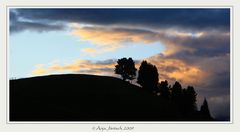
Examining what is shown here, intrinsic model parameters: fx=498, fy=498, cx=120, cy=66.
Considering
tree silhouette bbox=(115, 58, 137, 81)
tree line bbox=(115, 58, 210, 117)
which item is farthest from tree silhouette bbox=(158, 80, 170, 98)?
tree silhouette bbox=(115, 58, 137, 81)

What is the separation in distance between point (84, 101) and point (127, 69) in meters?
11.9

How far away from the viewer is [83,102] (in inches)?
2712

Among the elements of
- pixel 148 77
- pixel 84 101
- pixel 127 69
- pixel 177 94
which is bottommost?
pixel 84 101

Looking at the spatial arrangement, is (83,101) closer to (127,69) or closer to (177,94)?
(127,69)

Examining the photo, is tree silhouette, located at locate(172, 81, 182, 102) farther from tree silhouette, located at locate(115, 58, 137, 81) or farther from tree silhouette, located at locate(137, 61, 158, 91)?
tree silhouette, located at locate(115, 58, 137, 81)

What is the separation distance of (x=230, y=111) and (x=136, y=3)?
34.6 ft

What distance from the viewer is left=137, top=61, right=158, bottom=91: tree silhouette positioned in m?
80.1

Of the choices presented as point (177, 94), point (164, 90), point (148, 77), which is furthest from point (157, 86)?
point (177, 94)

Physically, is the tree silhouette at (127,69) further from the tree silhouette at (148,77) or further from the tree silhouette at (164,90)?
the tree silhouette at (164,90)

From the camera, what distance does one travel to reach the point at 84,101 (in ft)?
227

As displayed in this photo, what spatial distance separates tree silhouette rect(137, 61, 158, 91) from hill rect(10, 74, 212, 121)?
1.29 m

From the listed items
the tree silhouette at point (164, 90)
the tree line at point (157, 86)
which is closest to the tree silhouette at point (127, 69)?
the tree line at point (157, 86)

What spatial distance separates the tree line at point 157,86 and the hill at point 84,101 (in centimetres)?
125
